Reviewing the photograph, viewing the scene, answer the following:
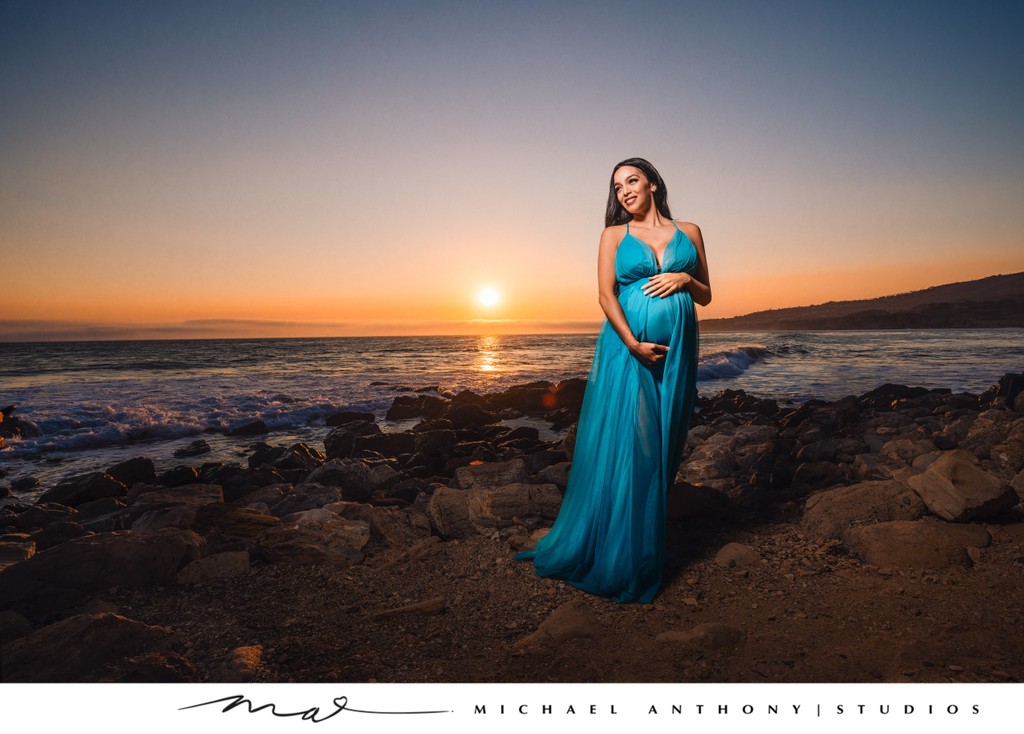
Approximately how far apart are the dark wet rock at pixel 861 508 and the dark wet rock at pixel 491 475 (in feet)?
8.39

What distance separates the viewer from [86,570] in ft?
11.4

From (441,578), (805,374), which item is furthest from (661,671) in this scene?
(805,374)

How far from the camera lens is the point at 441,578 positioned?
11.9ft

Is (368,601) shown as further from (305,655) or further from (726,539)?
(726,539)

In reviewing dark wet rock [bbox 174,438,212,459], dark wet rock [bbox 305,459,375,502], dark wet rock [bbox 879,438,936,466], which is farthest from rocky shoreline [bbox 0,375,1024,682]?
dark wet rock [bbox 174,438,212,459]

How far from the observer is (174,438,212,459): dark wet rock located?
10.9m

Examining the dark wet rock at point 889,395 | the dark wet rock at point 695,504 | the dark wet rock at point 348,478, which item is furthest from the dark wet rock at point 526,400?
the dark wet rock at point 695,504

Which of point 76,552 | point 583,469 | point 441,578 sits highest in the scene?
point 583,469

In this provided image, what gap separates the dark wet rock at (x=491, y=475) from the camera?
540 centimetres

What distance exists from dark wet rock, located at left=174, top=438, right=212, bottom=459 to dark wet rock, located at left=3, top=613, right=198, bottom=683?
365 inches

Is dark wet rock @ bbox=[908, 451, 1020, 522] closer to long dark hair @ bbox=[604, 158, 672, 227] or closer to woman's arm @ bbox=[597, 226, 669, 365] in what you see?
woman's arm @ bbox=[597, 226, 669, 365]

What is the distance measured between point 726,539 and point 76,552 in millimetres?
4478

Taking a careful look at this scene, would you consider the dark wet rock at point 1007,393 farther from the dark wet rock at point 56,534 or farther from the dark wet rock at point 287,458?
the dark wet rock at point 56,534

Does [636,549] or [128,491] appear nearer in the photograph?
[636,549]
